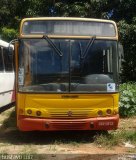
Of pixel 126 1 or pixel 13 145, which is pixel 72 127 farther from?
pixel 126 1

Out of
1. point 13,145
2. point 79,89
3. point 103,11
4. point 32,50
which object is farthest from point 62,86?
point 103,11

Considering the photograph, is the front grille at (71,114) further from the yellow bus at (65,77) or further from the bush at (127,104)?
the bush at (127,104)

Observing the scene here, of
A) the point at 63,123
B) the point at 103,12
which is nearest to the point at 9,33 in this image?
the point at 103,12

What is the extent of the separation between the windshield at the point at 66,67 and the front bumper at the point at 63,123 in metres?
0.62

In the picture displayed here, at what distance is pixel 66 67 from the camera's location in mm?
9352

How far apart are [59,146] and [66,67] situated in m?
1.72

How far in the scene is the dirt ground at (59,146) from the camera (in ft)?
27.2

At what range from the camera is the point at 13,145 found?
30.5ft

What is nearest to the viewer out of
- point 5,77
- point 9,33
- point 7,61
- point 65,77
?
point 65,77

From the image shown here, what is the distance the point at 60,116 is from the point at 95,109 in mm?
778

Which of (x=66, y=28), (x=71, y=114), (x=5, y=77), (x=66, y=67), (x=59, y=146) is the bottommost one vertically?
(x=59, y=146)

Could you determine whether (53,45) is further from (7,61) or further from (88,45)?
(7,61)

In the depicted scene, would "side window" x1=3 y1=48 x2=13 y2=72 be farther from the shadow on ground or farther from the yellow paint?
the yellow paint

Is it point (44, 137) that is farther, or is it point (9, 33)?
point (9, 33)
